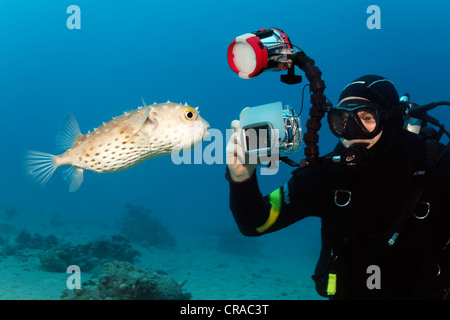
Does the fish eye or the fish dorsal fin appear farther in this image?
the fish dorsal fin

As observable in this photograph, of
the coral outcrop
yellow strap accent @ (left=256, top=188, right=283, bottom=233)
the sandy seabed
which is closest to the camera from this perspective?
yellow strap accent @ (left=256, top=188, right=283, bottom=233)

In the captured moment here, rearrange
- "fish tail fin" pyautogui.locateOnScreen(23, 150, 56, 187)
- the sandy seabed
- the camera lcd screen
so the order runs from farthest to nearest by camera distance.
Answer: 1. the sandy seabed
2. "fish tail fin" pyautogui.locateOnScreen(23, 150, 56, 187)
3. the camera lcd screen

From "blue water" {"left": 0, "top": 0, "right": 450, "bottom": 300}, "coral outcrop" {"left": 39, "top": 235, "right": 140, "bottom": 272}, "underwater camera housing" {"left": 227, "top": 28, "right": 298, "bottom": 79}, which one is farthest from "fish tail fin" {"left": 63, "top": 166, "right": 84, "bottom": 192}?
"blue water" {"left": 0, "top": 0, "right": 450, "bottom": 300}

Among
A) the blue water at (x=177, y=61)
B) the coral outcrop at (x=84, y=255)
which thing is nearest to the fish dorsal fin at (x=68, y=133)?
the coral outcrop at (x=84, y=255)

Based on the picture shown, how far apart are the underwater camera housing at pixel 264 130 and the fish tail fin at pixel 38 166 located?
1.42m

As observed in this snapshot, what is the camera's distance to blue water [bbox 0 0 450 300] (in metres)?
85.4

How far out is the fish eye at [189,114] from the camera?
1.87m

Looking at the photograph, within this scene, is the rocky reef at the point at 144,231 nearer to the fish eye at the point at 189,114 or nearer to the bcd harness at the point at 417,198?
the bcd harness at the point at 417,198

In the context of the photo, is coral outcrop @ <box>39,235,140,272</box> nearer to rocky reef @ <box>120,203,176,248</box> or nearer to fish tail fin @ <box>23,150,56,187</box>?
rocky reef @ <box>120,203,176,248</box>

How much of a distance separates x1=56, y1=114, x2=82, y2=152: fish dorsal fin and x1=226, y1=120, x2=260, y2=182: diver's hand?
1.12m

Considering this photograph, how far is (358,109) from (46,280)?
8.77 m
